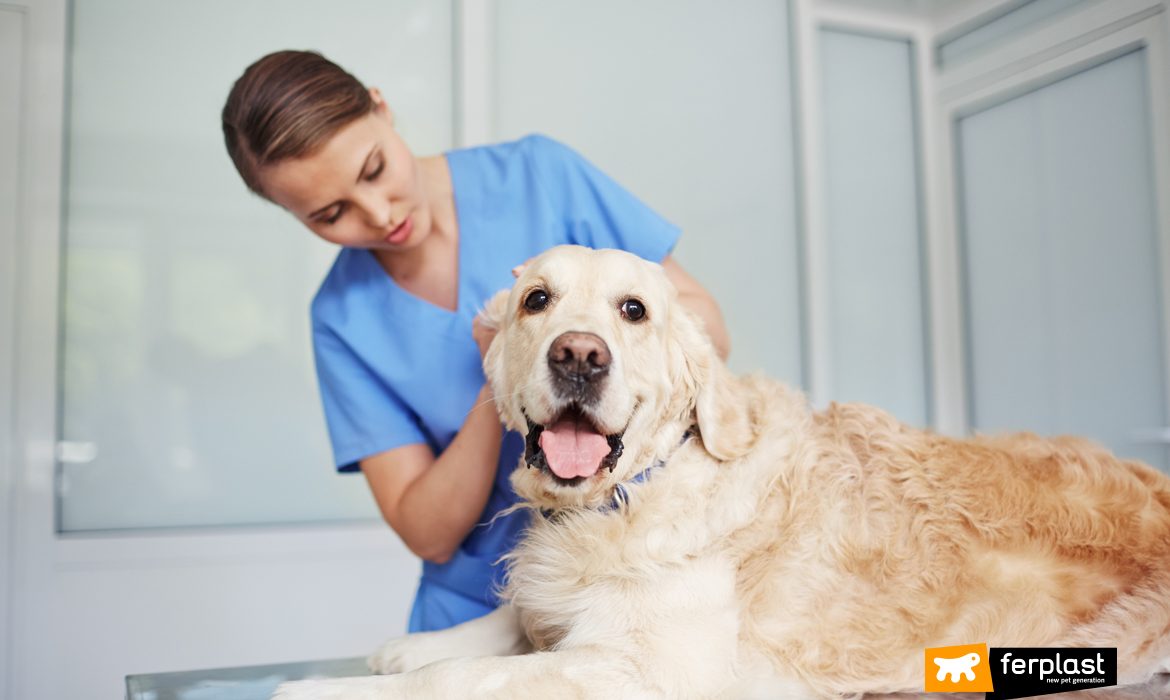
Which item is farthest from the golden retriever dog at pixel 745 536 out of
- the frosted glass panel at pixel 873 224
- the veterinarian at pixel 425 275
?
the frosted glass panel at pixel 873 224

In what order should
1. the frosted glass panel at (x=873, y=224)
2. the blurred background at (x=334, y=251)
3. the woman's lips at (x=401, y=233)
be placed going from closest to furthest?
the woman's lips at (x=401, y=233) → the blurred background at (x=334, y=251) → the frosted glass panel at (x=873, y=224)

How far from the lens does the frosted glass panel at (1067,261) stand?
12.4 feet

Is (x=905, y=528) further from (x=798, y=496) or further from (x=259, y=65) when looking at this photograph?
(x=259, y=65)

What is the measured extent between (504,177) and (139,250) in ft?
7.65

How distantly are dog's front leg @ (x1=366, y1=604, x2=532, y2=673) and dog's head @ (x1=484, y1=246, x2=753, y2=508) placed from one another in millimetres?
311

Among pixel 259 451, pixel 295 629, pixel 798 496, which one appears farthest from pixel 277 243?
pixel 798 496

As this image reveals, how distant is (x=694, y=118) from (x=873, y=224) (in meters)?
1.23

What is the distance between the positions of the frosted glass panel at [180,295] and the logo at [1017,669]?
9.72ft

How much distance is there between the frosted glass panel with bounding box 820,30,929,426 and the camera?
484 centimetres

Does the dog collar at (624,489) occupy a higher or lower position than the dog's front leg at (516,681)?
higher

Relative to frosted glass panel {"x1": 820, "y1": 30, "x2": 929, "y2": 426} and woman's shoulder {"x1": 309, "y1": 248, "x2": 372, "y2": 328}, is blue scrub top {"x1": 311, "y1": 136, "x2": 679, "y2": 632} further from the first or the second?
frosted glass panel {"x1": 820, "y1": 30, "x2": 929, "y2": 426}

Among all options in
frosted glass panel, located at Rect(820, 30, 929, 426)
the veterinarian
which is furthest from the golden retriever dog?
frosted glass panel, located at Rect(820, 30, 929, 426)

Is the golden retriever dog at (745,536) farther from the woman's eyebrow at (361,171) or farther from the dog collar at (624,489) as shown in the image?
the woman's eyebrow at (361,171)

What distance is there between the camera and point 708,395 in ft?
4.53
